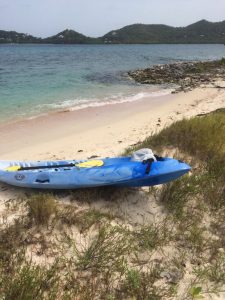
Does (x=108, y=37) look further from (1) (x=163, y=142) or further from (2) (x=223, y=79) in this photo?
(1) (x=163, y=142)

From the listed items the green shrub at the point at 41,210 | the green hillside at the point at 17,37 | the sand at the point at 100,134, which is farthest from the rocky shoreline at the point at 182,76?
the green hillside at the point at 17,37

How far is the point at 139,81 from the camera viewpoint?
74.3 ft

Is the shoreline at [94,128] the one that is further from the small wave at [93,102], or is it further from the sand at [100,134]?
the small wave at [93,102]

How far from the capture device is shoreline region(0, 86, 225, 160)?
8453 mm

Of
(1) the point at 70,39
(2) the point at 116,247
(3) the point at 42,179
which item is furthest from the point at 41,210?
(1) the point at 70,39

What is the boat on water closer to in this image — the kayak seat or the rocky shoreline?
the kayak seat

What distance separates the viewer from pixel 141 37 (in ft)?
468

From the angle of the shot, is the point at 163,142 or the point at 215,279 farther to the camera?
the point at 163,142

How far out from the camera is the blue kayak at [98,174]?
194 inches

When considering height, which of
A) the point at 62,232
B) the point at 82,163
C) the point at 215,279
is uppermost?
the point at 82,163

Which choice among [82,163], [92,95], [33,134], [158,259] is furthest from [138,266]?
[92,95]

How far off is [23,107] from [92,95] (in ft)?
14.2

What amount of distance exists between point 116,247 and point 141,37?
148032mm

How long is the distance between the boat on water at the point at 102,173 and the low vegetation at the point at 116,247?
7.1 inches
